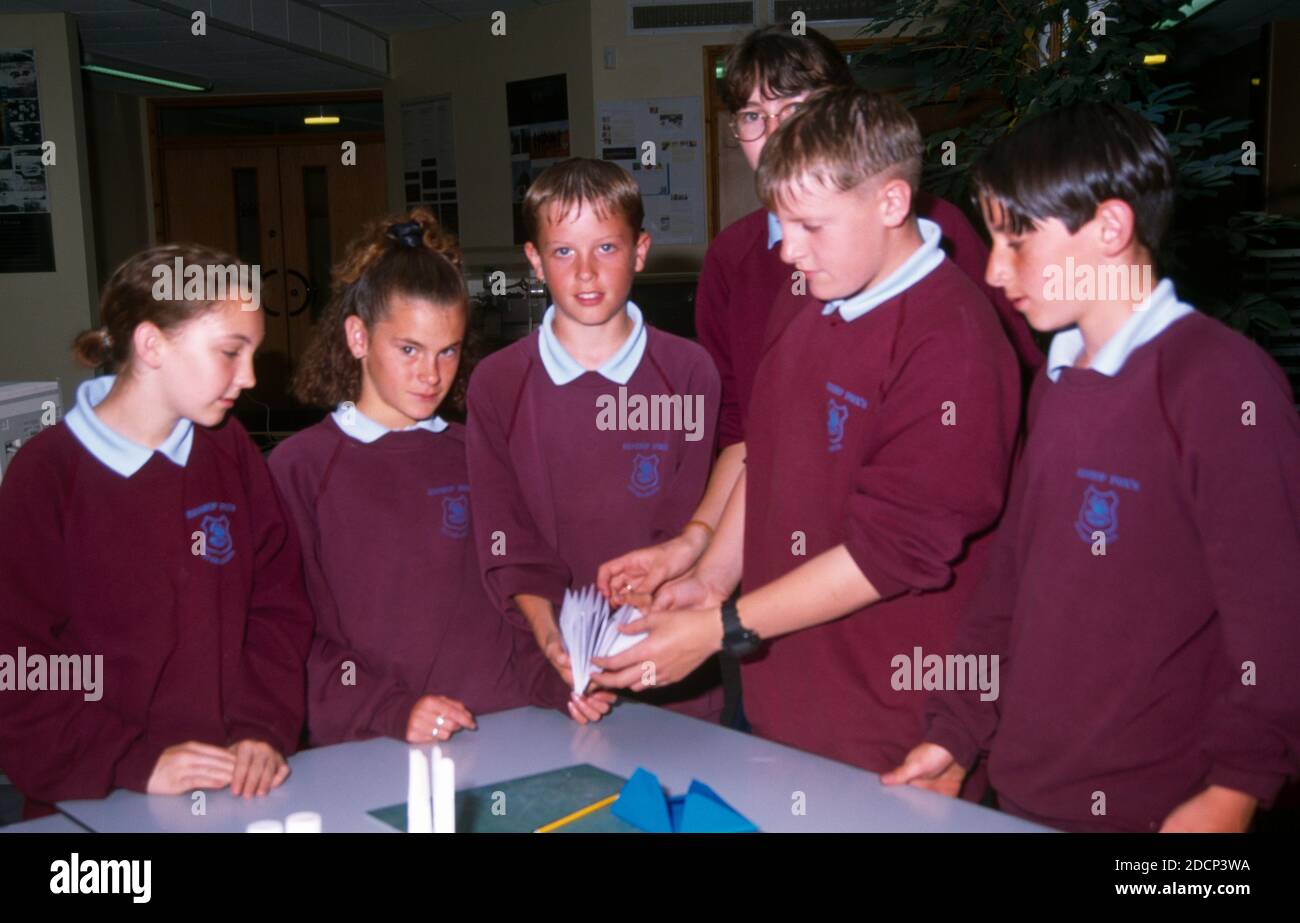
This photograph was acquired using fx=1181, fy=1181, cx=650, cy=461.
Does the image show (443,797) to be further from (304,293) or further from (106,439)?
(304,293)

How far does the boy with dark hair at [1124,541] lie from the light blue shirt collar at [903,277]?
4.3 inches

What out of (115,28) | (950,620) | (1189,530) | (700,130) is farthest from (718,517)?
(115,28)

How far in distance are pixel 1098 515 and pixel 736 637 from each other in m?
0.47

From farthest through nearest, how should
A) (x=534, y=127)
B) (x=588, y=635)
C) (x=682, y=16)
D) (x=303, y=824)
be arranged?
(x=534, y=127) → (x=682, y=16) → (x=588, y=635) → (x=303, y=824)

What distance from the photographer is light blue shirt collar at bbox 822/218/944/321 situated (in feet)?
4.69

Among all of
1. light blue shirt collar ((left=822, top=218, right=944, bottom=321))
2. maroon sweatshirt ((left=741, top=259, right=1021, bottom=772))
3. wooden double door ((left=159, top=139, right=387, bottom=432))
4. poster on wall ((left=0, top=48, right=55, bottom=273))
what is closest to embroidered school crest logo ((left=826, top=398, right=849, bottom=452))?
maroon sweatshirt ((left=741, top=259, right=1021, bottom=772))

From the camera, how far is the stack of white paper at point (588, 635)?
1519 mm

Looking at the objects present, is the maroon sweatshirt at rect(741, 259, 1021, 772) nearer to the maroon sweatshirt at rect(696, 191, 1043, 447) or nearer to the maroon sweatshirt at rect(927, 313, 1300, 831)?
the maroon sweatshirt at rect(927, 313, 1300, 831)

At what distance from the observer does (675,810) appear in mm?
1266

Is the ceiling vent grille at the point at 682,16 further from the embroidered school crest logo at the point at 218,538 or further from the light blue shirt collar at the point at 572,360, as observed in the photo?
the embroidered school crest logo at the point at 218,538

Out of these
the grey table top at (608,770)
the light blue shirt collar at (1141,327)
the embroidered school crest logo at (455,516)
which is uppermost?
the light blue shirt collar at (1141,327)

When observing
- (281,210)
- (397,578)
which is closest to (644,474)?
(397,578)

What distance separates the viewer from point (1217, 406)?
1.12 metres

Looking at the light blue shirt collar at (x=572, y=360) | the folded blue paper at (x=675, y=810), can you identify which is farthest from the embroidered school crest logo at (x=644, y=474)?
the folded blue paper at (x=675, y=810)
